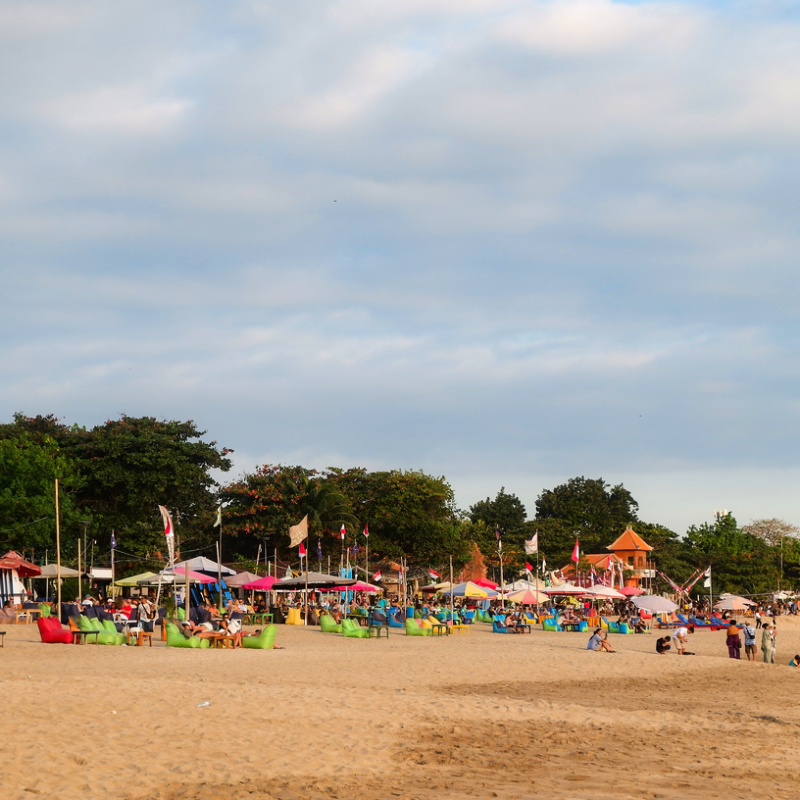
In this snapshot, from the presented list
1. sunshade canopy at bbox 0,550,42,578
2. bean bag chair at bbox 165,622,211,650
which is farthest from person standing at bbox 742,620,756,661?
sunshade canopy at bbox 0,550,42,578

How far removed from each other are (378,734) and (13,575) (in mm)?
30737

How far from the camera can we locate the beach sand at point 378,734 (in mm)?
9352

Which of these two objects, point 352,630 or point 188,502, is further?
point 188,502

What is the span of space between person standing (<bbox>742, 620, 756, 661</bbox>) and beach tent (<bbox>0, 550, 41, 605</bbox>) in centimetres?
2553

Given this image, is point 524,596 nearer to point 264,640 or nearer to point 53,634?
point 264,640

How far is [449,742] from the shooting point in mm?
11844

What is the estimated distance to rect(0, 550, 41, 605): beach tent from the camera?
3675 centimetres

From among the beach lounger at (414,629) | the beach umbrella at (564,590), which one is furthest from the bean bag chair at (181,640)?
the beach umbrella at (564,590)

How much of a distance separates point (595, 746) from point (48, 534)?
37.4 meters

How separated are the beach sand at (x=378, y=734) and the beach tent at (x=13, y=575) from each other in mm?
17947

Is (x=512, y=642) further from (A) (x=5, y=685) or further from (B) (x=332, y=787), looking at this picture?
(B) (x=332, y=787)

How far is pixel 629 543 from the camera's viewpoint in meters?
90.8

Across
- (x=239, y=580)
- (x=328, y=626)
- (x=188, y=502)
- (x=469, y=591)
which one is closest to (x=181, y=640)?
(x=328, y=626)

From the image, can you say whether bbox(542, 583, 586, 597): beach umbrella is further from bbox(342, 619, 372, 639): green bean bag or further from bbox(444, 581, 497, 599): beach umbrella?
bbox(342, 619, 372, 639): green bean bag
